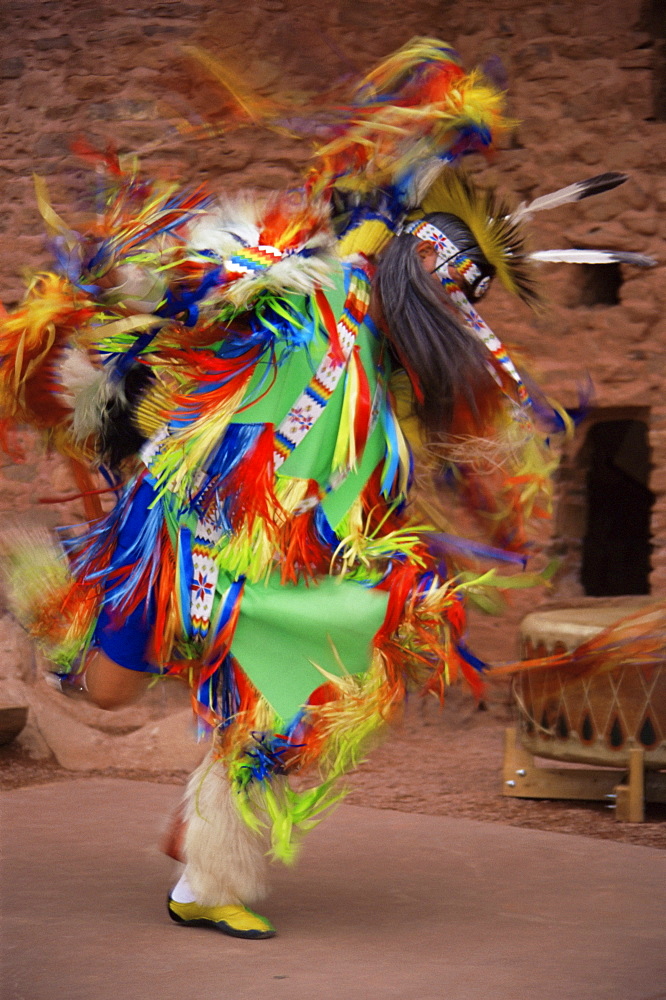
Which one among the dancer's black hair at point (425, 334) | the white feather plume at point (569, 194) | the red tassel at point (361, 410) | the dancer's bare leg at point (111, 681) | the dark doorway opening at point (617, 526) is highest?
the white feather plume at point (569, 194)

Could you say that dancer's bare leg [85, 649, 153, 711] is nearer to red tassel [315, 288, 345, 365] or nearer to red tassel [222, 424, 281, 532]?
red tassel [222, 424, 281, 532]

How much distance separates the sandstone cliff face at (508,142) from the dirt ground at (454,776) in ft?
2.20

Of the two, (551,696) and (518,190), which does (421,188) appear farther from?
(518,190)

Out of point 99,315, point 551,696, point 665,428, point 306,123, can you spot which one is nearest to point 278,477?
point 99,315

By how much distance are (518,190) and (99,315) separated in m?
3.20

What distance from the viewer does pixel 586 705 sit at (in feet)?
14.0

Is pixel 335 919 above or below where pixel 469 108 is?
below

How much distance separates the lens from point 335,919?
2947 mm

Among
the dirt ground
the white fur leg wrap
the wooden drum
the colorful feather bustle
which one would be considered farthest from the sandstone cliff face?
the white fur leg wrap

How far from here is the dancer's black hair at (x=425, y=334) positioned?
2787 mm

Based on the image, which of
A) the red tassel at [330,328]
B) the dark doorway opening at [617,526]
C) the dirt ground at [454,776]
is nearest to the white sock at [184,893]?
the dirt ground at [454,776]

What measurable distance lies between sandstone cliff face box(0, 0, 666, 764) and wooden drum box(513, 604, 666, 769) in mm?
1228

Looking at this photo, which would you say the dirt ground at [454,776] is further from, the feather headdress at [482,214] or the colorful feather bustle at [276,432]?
the feather headdress at [482,214]

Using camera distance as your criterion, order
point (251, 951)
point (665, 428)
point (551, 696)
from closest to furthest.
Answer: point (251, 951), point (551, 696), point (665, 428)
